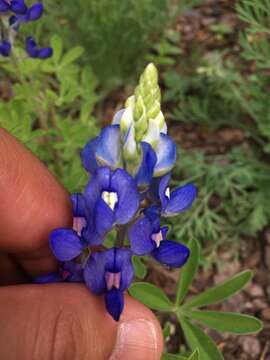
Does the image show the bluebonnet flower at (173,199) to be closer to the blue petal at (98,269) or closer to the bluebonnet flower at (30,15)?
the blue petal at (98,269)

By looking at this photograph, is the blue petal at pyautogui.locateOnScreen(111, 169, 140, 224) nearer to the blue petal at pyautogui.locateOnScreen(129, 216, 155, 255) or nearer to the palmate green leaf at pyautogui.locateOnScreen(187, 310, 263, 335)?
the blue petal at pyautogui.locateOnScreen(129, 216, 155, 255)

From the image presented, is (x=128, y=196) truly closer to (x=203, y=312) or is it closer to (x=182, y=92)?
(x=203, y=312)

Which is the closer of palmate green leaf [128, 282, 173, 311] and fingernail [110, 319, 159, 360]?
fingernail [110, 319, 159, 360]

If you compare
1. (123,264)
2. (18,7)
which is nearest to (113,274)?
(123,264)

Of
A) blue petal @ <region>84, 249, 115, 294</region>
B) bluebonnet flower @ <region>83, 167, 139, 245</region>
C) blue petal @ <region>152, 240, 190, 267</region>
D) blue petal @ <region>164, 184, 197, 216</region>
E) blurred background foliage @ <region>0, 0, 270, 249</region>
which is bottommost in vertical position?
blurred background foliage @ <region>0, 0, 270, 249</region>

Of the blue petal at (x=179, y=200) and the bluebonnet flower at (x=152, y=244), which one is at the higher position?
the blue petal at (x=179, y=200)

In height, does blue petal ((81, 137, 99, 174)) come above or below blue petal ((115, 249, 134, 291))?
above

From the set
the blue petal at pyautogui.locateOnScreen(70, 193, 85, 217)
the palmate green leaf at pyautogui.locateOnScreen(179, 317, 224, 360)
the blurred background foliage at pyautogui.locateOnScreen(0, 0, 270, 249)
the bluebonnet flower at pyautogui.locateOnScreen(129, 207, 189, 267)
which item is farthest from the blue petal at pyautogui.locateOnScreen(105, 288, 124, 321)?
the blurred background foliage at pyautogui.locateOnScreen(0, 0, 270, 249)

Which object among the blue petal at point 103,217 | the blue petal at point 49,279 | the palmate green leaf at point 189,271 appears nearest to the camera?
the blue petal at point 103,217

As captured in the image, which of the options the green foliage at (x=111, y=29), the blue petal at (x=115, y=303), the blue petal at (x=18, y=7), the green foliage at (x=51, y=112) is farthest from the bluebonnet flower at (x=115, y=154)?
the green foliage at (x=111, y=29)
